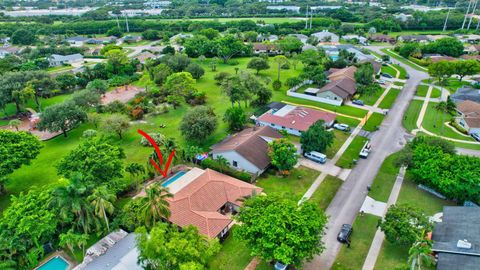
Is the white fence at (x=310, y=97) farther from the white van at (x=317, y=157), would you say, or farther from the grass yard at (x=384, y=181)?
the white van at (x=317, y=157)

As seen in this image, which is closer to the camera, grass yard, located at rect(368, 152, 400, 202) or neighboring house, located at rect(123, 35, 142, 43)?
grass yard, located at rect(368, 152, 400, 202)

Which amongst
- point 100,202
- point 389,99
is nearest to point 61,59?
point 100,202

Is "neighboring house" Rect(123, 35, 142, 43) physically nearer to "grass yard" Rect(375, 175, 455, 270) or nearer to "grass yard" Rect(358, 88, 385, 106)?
"grass yard" Rect(358, 88, 385, 106)

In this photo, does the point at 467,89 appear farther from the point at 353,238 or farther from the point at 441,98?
the point at 353,238

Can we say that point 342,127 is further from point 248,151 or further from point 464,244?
point 464,244

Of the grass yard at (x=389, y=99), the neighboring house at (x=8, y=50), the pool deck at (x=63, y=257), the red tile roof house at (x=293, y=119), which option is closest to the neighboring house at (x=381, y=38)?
the grass yard at (x=389, y=99)

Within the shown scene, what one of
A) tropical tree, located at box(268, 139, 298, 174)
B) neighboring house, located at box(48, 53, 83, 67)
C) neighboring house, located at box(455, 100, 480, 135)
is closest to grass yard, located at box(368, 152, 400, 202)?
tropical tree, located at box(268, 139, 298, 174)

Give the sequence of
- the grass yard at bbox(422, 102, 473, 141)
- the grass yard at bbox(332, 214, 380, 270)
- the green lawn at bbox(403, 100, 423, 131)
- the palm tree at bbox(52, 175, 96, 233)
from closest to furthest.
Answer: the palm tree at bbox(52, 175, 96, 233)
the grass yard at bbox(332, 214, 380, 270)
the grass yard at bbox(422, 102, 473, 141)
the green lawn at bbox(403, 100, 423, 131)
